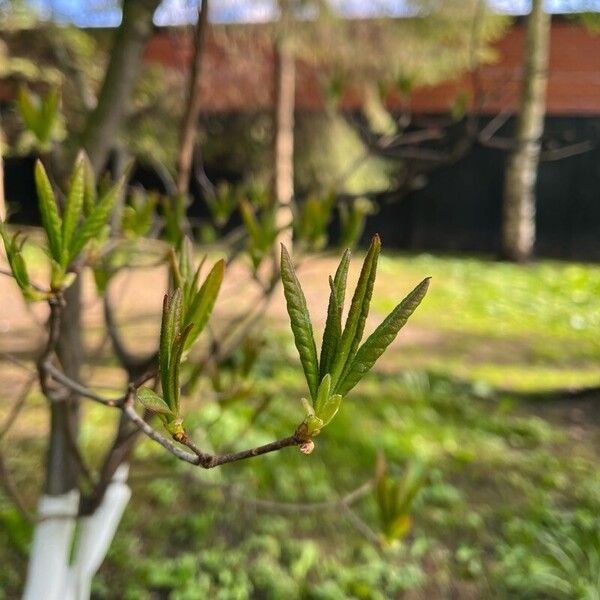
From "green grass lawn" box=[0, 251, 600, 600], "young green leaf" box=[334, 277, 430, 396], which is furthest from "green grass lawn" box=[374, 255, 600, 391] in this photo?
"young green leaf" box=[334, 277, 430, 396]

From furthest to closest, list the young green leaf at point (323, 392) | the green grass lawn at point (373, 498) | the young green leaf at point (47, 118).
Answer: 1. the green grass lawn at point (373, 498)
2. the young green leaf at point (47, 118)
3. the young green leaf at point (323, 392)

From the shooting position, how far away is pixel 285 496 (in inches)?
83.4

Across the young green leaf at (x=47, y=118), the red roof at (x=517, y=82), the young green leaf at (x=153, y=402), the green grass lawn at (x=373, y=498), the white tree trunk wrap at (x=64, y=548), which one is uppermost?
the red roof at (x=517, y=82)

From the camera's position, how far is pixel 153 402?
1.27 feet

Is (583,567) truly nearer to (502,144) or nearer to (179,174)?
(502,144)

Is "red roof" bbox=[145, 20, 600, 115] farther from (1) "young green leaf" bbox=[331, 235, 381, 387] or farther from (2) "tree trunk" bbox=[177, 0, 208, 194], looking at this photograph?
(1) "young green leaf" bbox=[331, 235, 381, 387]

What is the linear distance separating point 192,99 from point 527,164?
20.9 ft

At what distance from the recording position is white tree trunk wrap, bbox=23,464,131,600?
1.22 meters

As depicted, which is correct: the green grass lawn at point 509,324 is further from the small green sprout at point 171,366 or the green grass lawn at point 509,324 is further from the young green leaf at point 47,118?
the small green sprout at point 171,366

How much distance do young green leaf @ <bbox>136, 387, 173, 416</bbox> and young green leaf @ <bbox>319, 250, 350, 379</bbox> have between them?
89mm

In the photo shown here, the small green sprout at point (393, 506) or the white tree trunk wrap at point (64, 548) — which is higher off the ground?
the small green sprout at point (393, 506)

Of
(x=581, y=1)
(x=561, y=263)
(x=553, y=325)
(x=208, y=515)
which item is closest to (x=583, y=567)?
(x=208, y=515)

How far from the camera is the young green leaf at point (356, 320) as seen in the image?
0.38 metres

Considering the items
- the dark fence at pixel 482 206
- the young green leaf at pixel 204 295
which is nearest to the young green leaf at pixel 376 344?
the young green leaf at pixel 204 295
